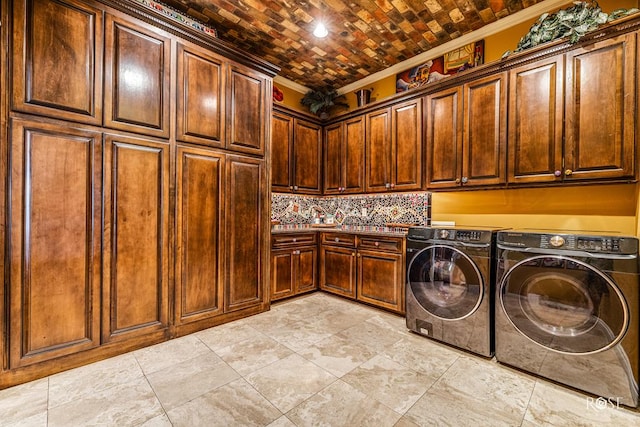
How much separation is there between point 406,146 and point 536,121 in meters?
1.19

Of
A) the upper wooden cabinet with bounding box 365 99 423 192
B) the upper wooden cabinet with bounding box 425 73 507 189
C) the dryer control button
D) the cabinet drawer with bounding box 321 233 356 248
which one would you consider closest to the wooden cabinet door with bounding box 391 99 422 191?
the upper wooden cabinet with bounding box 365 99 423 192

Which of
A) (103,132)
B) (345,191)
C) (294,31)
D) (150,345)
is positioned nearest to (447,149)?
(345,191)

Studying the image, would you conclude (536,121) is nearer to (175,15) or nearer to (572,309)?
(572,309)

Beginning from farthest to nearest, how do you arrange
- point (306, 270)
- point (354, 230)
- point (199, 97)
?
point (306, 270), point (354, 230), point (199, 97)

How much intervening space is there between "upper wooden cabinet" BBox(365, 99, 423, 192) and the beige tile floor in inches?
68.2

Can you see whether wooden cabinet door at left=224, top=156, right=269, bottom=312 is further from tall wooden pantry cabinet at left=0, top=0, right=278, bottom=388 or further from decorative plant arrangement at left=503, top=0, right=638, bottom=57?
decorative plant arrangement at left=503, top=0, right=638, bottom=57

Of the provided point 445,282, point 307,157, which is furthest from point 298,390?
point 307,157

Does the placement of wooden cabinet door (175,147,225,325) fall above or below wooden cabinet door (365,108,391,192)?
below

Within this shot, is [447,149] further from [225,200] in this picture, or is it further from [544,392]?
[225,200]

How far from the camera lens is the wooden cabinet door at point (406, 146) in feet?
10.0

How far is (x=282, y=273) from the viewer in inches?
127

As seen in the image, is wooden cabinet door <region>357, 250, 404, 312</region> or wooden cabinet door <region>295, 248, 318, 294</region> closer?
wooden cabinet door <region>357, 250, 404, 312</region>

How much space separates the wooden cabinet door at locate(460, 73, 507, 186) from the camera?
248 centimetres

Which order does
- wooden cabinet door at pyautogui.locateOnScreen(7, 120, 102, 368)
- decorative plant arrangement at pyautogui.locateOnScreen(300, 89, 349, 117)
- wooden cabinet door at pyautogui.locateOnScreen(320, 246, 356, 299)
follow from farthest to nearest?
decorative plant arrangement at pyautogui.locateOnScreen(300, 89, 349, 117) → wooden cabinet door at pyautogui.locateOnScreen(320, 246, 356, 299) → wooden cabinet door at pyautogui.locateOnScreen(7, 120, 102, 368)
